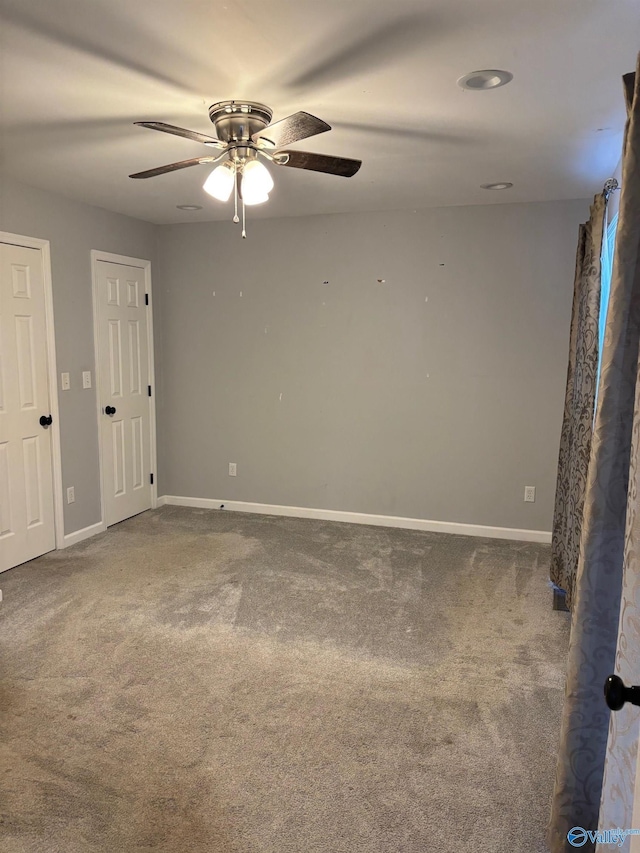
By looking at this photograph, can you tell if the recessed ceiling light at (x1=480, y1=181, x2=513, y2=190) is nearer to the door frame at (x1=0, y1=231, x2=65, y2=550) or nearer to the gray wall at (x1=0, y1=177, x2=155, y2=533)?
the gray wall at (x1=0, y1=177, x2=155, y2=533)

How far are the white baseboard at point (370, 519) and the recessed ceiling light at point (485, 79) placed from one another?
10.6 ft

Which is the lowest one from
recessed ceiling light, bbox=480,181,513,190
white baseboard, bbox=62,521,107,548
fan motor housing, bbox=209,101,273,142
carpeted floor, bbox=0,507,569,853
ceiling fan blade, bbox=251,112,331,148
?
carpeted floor, bbox=0,507,569,853

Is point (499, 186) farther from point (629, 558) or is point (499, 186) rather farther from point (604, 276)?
point (629, 558)

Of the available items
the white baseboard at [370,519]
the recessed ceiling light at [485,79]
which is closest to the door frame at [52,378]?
the white baseboard at [370,519]

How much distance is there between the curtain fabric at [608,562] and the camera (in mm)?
1148

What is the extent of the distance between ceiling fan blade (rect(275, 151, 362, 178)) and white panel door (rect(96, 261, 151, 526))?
8.35 feet

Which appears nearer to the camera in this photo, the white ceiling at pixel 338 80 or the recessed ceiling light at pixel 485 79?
the white ceiling at pixel 338 80

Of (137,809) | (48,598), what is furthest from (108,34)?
(48,598)

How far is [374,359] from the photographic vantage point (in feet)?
15.6

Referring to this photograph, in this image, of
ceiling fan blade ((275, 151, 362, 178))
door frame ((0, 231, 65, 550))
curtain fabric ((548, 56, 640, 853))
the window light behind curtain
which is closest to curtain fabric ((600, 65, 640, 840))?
curtain fabric ((548, 56, 640, 853))

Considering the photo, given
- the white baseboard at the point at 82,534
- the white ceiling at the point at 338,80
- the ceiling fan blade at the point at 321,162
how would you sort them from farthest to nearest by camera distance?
the white baseboard at the point at 82,534 → the ceiling fan blade at the point at 321,162 → the white ceiling at the point at 338,80

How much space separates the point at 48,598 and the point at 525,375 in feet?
11.5

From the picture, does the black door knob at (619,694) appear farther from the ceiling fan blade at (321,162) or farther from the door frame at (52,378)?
the door frame at (52,378)

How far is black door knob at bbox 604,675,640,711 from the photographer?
2.88 ft
